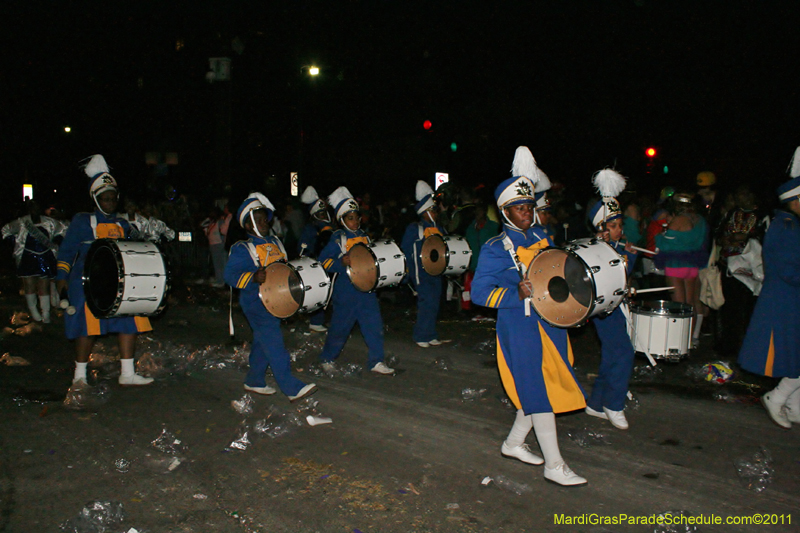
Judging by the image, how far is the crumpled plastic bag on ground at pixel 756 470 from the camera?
4227mm

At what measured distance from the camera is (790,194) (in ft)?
16.6

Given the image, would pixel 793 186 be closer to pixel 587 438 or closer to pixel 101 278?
pixel 587 438

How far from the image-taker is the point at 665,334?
19.7 feet

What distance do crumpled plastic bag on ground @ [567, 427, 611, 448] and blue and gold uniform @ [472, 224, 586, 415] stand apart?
0.91 meters

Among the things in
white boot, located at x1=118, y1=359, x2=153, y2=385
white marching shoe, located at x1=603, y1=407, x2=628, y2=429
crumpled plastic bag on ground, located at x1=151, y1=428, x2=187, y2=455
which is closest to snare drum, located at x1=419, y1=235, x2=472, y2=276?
white marching shoe, located at x1=603, y1=407, x2=628, y2=429

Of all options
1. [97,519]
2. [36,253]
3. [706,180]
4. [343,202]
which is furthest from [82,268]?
[706,180]

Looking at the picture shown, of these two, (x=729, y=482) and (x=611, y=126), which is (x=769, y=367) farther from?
(x=611, y=126)

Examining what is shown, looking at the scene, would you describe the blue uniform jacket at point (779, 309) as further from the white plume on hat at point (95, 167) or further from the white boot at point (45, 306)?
the white boot at point (45, 306)

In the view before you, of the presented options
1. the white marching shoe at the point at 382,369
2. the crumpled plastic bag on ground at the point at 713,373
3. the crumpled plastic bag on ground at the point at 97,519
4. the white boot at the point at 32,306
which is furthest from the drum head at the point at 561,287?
the white boot at the point at 32,306

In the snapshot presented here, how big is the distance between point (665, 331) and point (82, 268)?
586 cm

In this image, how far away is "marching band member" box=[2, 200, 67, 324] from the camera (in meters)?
9.95

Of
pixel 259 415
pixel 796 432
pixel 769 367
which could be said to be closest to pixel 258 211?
pixel 259 415

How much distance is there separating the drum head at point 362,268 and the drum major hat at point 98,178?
263cm

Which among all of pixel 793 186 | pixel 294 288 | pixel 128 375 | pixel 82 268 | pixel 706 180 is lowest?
pixel 128 375
